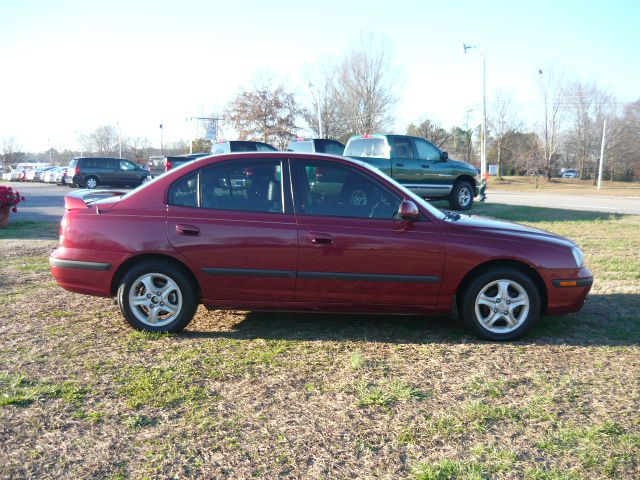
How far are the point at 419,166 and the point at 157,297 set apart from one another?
381 inches

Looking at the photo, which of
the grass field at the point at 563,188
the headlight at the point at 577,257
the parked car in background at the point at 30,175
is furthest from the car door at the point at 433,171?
the parked car in background at the point at 30,175

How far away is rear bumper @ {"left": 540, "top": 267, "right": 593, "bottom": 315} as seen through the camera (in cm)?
457

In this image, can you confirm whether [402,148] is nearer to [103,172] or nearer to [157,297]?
[157,297]

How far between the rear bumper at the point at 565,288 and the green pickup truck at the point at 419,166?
8.42m

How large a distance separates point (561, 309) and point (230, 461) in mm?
3274

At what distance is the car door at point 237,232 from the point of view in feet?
14.7

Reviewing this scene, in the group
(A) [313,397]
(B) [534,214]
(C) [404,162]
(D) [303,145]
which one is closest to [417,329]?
(A) [313,397]

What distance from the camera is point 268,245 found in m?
4.47

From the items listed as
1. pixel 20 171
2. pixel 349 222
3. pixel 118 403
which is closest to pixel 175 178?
pixel 349 222

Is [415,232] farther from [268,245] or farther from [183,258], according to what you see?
[183,258]

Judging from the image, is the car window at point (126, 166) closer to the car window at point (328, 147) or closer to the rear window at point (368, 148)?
the car window at point (328, 147)

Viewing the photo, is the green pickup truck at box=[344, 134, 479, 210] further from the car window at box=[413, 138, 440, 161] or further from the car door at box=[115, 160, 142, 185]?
the car door at box=[115, 160, 142, 185]

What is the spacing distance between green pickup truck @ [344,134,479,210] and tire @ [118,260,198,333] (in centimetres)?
872

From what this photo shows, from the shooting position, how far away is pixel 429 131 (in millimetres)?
52938
